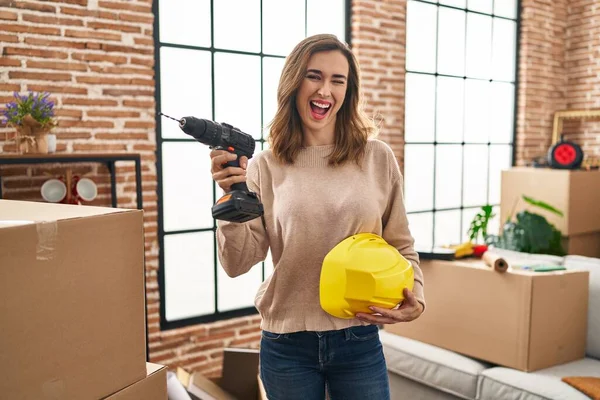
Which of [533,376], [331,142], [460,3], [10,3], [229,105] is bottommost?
[533,376]

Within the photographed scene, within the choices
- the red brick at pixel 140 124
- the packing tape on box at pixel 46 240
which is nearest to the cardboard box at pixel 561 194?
the red brick at pixel 140 124

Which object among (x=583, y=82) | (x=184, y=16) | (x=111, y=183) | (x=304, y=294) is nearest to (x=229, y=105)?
(x=184, y=16)

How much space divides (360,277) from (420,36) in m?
3.80

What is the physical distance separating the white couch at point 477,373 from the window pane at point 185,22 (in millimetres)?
2076

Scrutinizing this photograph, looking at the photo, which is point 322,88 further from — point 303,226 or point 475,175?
point 475,175

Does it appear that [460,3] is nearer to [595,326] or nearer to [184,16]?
[184,16]

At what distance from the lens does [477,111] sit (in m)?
5.26

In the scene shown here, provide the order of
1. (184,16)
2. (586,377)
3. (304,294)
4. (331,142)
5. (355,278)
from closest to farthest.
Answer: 1. (355,278)
2. (304,294)
3. (331,142)
4. (586,377)
5. (184,16)

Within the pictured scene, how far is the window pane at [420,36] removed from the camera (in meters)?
4.64

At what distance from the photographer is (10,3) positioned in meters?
2.69

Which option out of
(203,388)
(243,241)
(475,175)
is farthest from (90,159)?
(475,175)

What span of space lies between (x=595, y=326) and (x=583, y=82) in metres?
3.91

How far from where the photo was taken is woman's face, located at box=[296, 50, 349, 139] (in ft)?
5.17

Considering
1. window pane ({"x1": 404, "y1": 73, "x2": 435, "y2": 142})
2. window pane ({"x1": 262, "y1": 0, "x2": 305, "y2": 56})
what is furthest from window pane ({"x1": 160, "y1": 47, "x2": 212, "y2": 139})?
window pane ({"x1": 404, "y1": 73, "x2": 435, "y2": 142})
